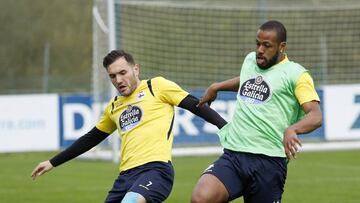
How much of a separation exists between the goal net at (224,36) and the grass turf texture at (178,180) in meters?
2.87

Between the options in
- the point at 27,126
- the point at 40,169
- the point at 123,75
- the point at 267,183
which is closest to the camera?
the point at 267,183

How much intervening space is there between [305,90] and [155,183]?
142cm

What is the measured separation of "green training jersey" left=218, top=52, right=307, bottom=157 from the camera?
25.2ft

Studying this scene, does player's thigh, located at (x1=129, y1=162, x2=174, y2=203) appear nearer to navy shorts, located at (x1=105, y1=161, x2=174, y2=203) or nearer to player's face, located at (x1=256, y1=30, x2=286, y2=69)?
navy shorts, located at (x1=105, y1=161, x2=174, y2=203)

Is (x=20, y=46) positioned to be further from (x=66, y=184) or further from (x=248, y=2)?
(x=66, y=184)

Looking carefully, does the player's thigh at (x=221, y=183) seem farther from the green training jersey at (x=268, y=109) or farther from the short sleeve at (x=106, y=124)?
the short sleeve at (x=106, y=124)

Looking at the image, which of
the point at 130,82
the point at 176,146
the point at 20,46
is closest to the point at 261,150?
the point at 130,82

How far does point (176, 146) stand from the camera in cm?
2252

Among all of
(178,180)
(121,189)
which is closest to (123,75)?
(121,189)

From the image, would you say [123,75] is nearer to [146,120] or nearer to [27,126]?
[146,120]

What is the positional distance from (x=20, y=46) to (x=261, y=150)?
4054cm

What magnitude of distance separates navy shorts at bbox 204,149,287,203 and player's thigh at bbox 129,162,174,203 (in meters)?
0.38

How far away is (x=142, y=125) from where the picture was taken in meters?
8.09

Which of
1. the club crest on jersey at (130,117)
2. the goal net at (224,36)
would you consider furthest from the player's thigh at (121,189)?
the goal net at (224,36)
